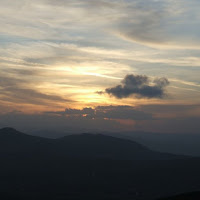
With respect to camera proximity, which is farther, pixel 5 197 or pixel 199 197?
pixel 5 197

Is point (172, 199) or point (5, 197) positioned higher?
point (172, 199)

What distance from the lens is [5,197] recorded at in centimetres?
19925

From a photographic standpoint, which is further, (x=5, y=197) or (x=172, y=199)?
(x=5, y=197)

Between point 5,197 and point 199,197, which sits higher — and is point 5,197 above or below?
below

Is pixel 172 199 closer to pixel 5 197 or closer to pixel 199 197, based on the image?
pixel 199 197

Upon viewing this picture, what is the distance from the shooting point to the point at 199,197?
414 feet

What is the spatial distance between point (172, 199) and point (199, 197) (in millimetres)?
11237

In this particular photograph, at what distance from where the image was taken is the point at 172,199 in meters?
125

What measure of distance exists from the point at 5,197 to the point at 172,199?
390 feet

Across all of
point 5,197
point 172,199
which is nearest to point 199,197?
point 172,199
